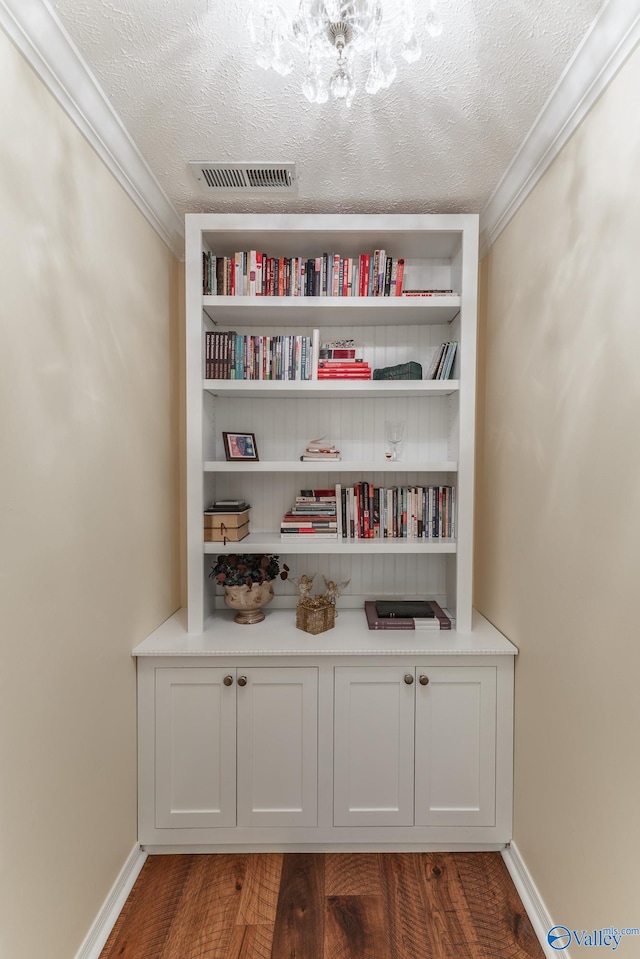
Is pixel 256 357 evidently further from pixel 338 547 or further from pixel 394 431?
pixel 338 547

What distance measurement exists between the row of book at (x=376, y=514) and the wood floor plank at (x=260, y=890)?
1.27m

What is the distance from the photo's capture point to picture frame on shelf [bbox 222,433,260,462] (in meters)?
2.47

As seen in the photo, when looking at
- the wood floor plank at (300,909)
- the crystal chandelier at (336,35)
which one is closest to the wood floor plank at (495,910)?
the wood floor plank at (300,909)

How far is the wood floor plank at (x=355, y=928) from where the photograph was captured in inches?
66.3

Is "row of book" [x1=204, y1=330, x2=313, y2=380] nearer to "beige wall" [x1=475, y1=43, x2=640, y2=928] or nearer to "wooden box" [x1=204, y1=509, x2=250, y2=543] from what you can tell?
"wooden box" [x1=204, y1=509, x2=250, y2=543]

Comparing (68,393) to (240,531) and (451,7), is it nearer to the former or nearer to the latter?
(240,531)

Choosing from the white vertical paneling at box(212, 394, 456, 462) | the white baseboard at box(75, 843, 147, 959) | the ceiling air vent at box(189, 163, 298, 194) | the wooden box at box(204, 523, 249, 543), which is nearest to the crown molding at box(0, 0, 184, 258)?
the ceiling air vent at box(189, 163, 298, 194)

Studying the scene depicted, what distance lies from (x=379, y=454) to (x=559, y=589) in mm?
1172

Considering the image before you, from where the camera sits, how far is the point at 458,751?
6.82 ft

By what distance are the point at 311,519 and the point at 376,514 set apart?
0.30 metres

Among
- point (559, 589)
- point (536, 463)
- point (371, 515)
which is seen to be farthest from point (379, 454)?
point (559, 589)

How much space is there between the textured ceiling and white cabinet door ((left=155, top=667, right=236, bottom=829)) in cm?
192

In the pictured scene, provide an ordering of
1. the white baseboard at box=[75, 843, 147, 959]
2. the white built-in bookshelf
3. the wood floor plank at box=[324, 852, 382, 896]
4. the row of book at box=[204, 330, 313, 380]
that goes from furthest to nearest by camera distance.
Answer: the row of book at box=[204, 330, 313, 380] < the white built-in bookshelf < the wood floor plank at box=[324, 852, 382, 896] < the white baseboard at box=[75, 843, 147, 959]

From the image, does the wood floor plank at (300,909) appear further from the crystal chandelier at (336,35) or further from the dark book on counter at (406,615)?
the crystal chandelier at (336,35)
